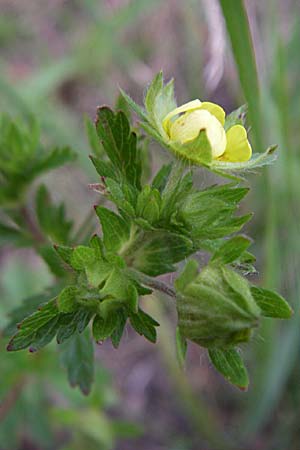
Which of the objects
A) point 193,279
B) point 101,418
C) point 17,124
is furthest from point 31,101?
point 193,279

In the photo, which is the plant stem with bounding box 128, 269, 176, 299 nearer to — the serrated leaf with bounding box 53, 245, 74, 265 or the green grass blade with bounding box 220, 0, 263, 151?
the serrated leaf with bounding box 53, 245, 74, 265

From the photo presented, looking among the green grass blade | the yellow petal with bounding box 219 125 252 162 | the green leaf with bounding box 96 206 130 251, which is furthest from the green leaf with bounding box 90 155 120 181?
the green grass blade

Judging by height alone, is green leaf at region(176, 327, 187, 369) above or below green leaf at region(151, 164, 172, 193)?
below

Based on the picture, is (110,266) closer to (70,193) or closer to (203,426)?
(203,426)

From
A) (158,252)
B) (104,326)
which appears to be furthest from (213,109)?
(104,326)

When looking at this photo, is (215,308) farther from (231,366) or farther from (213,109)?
(213,109)

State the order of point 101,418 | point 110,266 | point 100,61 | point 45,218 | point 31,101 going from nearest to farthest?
point 110,266 < point 45,218 < point 101,418 < point 31,101 < point 100,61
